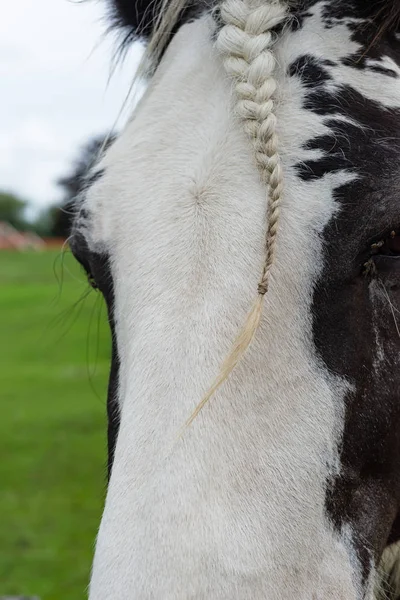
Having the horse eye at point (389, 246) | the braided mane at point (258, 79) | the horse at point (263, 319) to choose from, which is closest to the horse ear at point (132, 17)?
the braided mane at point (258, 79)

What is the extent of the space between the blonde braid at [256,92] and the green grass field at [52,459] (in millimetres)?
1048

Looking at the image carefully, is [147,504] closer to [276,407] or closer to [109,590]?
[109,590]

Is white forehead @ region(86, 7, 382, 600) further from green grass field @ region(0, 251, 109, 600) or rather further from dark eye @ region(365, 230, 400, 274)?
green grass field @ region(0, 251, 109, 600)

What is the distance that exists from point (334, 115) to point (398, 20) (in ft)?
1.20

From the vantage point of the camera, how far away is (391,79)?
1.96 metres

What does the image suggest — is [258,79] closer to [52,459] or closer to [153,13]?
[153,13]

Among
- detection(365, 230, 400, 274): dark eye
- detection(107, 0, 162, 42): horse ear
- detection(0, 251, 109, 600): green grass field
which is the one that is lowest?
detection(0, 251, 109, 600): green grass field

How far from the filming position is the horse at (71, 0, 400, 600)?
1589mm

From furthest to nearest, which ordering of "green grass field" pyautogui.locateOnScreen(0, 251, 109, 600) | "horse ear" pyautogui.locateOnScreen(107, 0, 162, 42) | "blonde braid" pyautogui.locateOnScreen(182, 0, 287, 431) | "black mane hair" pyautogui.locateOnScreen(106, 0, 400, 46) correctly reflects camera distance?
"green grass field" pyautogui.locateOnScreen(0, 251, 109, 600) < "horse ear" pyautogui.locateOnScreen(107, 0, 162, 42) < "black mane hair" pyautogui.locateOnScreen(106, 0, 400, 46) < "blonde braid" pyautogui.locateOnScreen(182, 0, 287, 431)

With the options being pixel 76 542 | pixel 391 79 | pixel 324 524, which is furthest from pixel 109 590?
pixel 76 542

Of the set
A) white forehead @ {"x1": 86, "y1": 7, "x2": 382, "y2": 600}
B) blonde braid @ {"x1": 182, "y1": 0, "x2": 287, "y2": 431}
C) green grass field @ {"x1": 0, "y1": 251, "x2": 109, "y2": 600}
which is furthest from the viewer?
green grass field @ {"x1": 0, "y1": 251, "x2": 109, "y2": 600}

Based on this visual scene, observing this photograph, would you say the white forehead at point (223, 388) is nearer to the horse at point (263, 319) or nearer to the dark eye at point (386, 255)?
the horse at point (263, 319)

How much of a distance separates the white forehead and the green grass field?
96 centimetres

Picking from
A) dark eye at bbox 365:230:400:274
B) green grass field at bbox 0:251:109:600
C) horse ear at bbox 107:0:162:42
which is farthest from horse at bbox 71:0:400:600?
green grass field at bbox 0:251:109:600
